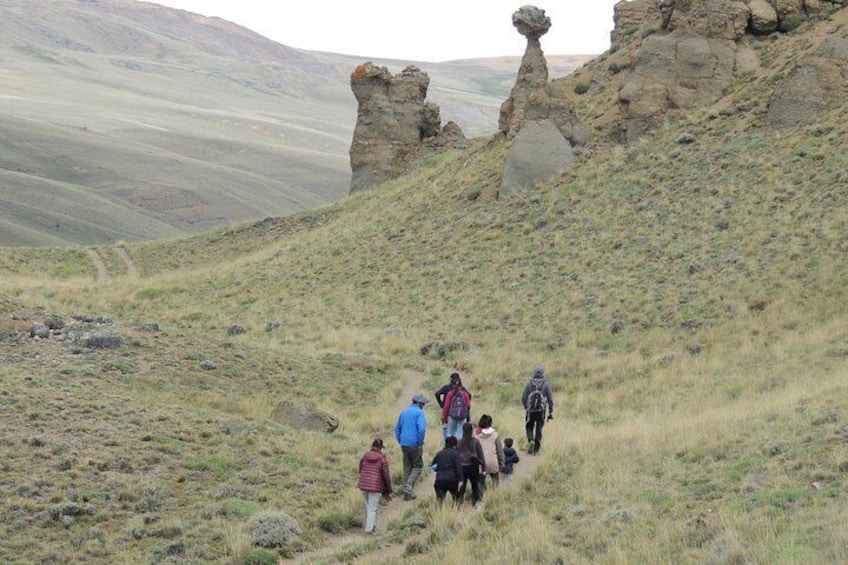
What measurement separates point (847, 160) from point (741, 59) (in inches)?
405

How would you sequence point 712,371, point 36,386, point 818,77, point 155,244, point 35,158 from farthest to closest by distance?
point 35,158 → point 155,244 → point 818,77 → point 712,371 → point 36,386

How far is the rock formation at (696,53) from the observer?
134 feet

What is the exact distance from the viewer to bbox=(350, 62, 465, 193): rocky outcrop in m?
58.5

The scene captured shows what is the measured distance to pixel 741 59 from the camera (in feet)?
135

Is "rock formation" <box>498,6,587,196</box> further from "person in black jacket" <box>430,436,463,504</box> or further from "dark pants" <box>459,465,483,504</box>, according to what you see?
"person in black jacket" <box>430,436,463,504</box>

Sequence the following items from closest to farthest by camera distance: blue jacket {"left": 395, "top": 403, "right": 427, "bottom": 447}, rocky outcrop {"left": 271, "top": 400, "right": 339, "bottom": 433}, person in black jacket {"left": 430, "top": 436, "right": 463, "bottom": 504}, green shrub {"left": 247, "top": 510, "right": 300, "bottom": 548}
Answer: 1. green shrub {"left": 247, "top": 510, "right": 300, "bottom": 548}
2. person in black jacket {"left": 430, "top": 436, "right": 463, "bottom": 504}
3. blue jacket {"left": 395, "top": 403, "right": 427, "bottom": 447}
4. rocky outcrop {"left": 271, "top": 400, "right": 339, "bottom": 433}

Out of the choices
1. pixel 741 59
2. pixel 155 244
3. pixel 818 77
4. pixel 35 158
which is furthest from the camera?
pixel 35 158

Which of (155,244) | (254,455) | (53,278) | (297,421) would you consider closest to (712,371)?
(297,421)

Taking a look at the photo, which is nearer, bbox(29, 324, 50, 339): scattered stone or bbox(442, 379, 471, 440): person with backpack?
bbox(442, 379, 471, 440): person with backpack

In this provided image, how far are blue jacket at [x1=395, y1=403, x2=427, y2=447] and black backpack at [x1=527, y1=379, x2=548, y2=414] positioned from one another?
2770 mm

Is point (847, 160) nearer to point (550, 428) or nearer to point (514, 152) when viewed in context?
point (514, 152)

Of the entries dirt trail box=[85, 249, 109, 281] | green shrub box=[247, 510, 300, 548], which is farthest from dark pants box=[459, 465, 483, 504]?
dirt trail box=[85, 249, 109, 281]

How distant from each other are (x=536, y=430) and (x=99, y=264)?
45.2 metres

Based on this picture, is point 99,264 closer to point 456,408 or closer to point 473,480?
point 456,408
